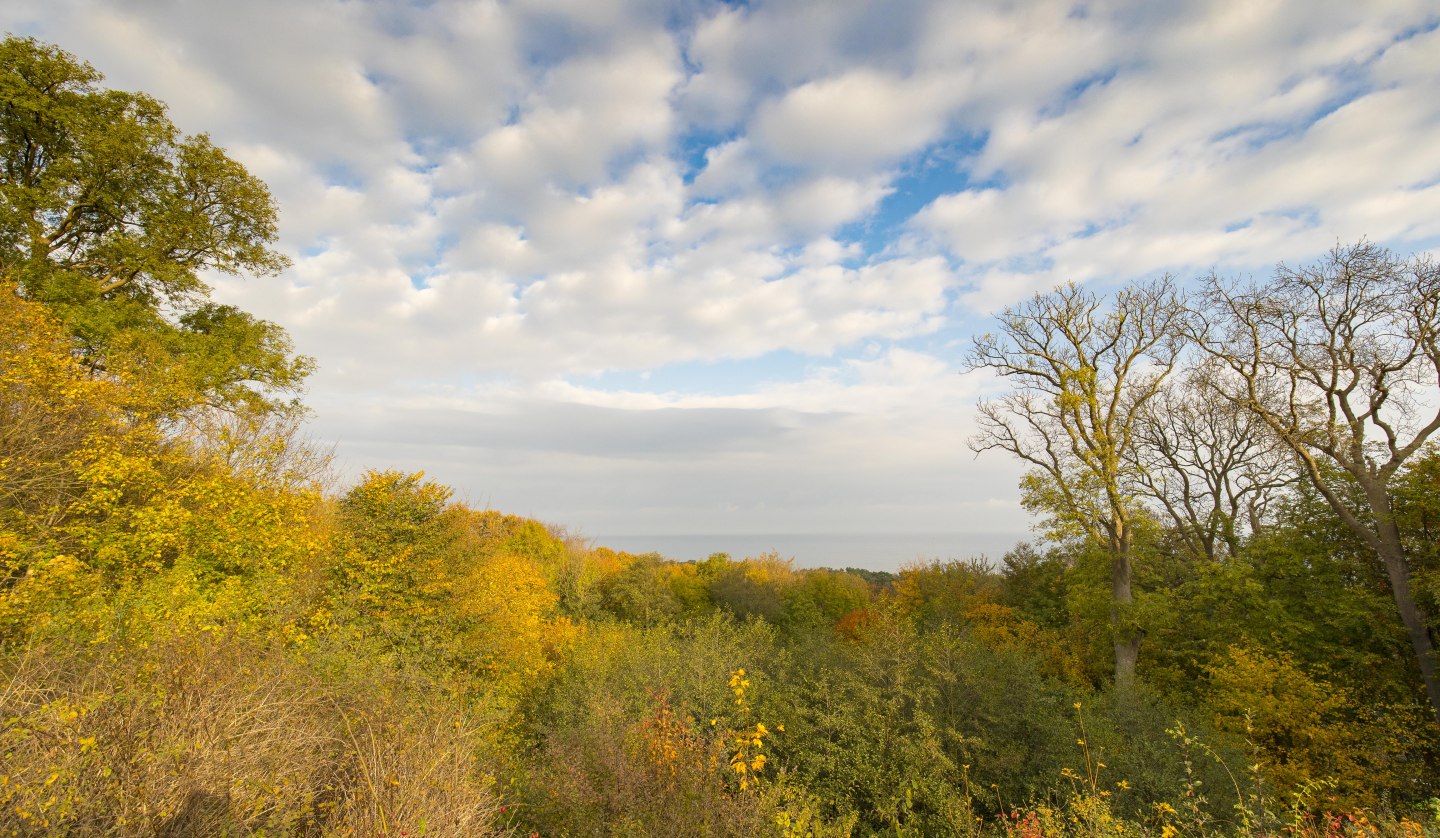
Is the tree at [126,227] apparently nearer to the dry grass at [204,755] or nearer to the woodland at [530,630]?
the woodland at [530,630]

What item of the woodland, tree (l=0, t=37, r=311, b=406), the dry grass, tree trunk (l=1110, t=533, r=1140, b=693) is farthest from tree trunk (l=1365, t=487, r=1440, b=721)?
tree (l=0, t=37, r=311, b=406)

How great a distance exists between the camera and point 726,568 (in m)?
48.6

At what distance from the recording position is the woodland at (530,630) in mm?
6023

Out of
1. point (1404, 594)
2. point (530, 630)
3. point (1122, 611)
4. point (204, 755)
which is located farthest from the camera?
point (530, 630)

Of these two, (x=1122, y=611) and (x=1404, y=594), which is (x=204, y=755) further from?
(x=1404, y=594)

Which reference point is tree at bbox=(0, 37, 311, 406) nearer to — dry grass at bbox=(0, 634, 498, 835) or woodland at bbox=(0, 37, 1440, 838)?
woodland at bbox=(0, 37, 1440, 838)

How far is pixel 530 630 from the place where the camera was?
20406 mm

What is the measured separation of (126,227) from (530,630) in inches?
640

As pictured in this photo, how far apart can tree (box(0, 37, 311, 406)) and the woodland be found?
7cm

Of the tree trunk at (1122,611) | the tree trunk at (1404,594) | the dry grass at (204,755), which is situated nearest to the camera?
the dry grass at (204,755)

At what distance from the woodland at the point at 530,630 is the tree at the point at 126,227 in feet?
0.24

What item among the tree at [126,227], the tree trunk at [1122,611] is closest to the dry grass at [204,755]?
the tree at [126,227]

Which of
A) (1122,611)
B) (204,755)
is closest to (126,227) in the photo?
(204,755)

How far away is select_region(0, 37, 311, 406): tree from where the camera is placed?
12250 millimetres
